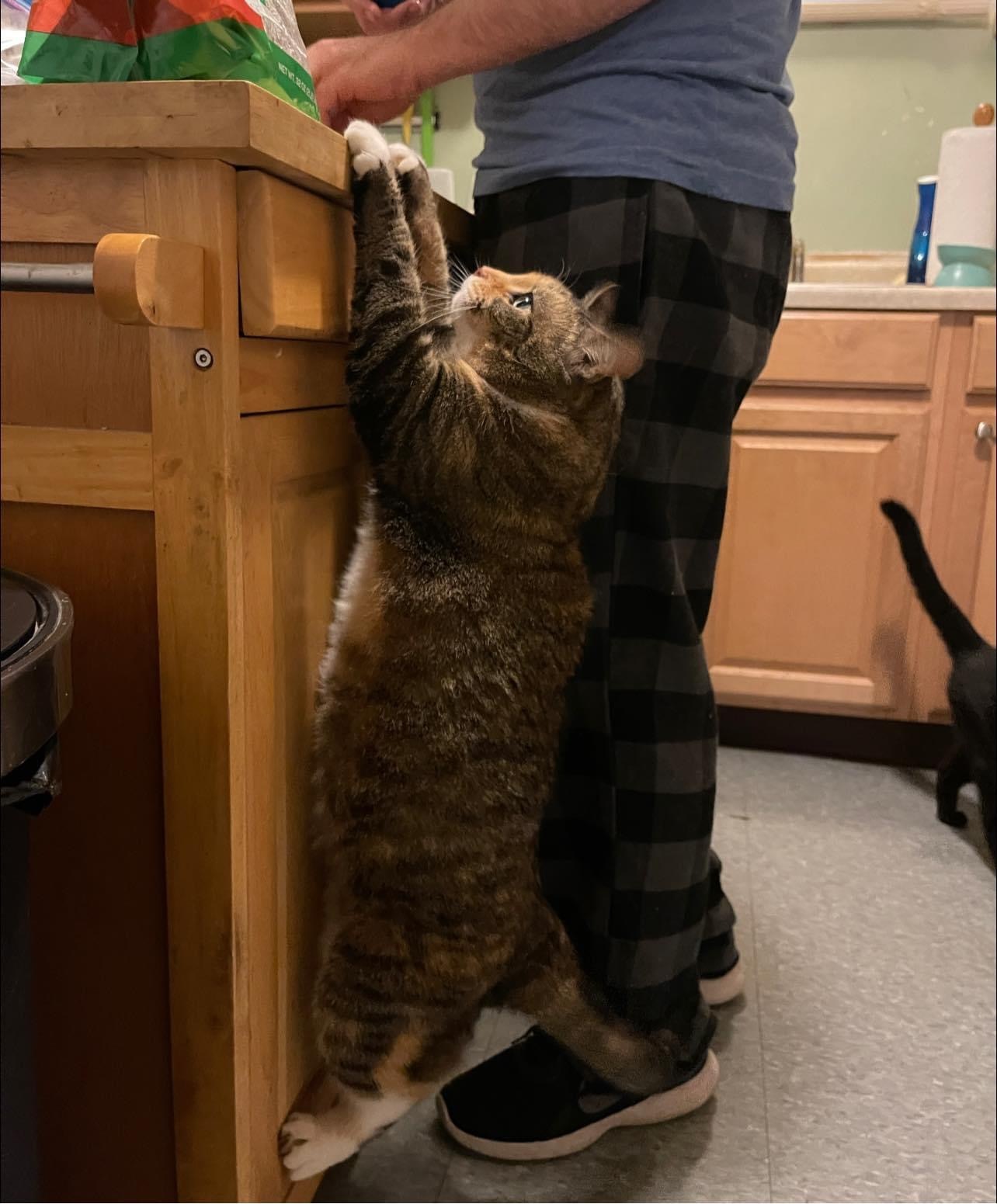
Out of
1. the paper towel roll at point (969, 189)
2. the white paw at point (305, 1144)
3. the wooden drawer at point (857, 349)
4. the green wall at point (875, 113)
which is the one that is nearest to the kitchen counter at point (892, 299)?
the wooden drawer at point (857, 349)

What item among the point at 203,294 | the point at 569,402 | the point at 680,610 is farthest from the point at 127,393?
the point at 680,610

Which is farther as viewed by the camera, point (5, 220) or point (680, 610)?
point (680, 610)

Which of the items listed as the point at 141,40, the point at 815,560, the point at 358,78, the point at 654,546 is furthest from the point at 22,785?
the point at 815,560

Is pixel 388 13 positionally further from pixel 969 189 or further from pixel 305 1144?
pixel 969 189

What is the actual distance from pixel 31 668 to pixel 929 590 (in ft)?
5.72

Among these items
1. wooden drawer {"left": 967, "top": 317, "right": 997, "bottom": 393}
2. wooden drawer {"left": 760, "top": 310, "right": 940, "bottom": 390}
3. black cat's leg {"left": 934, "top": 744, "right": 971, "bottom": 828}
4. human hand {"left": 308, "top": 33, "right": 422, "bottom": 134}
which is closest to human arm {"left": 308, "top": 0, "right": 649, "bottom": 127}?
human hand {"left": 308, "top": 33, "right": 422, "bottom": 134}

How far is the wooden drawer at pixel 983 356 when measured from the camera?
1923 millimetres

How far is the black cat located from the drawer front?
139 cm

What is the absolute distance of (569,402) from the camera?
3.39 feet

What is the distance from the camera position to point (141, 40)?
674mm

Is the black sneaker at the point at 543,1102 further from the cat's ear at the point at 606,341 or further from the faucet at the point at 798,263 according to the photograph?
the faucet at the point at 798,263

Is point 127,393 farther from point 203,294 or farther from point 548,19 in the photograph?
point 548,19

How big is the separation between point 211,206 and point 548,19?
0.40 m

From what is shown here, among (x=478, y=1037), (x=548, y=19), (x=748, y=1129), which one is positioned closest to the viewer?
(x=548, y=19)
